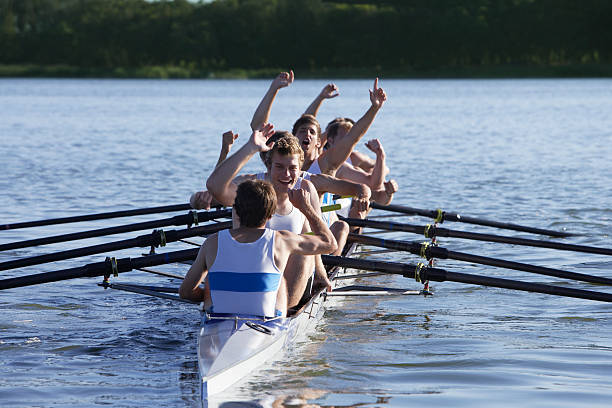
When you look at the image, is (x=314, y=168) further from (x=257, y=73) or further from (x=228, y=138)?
(x=257, y=73)

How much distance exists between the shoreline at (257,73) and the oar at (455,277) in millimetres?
78093

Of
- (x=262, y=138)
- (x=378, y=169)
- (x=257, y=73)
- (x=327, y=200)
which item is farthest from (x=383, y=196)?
(x=257, y=73)

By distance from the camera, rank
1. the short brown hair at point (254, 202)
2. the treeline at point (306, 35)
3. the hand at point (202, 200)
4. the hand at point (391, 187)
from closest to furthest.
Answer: the short brown hair at point (254, 202), the hand at point (202, 200), the hand at point (391, 187), the treeline at point (306, 35)

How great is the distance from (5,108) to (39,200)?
91.3 ft

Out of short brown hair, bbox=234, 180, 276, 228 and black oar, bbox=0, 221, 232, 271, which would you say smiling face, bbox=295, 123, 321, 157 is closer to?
black oar, bbox=0, 221, 232, 271

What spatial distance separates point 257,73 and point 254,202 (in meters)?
84.9

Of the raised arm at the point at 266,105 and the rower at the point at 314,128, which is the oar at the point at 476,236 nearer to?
the rower at the point at 314,128

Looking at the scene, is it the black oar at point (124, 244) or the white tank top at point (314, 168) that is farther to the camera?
the white tank top at point (314, 168)

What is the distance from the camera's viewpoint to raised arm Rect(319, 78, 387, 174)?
841 cm

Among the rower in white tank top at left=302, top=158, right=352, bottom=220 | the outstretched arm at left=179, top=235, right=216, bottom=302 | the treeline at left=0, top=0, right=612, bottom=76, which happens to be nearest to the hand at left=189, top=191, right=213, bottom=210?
the rower in white tank top at left=302, top=158, right=352, bottom=220

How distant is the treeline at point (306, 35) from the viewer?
87.6m

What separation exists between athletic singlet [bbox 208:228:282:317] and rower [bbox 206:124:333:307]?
1.79 feet

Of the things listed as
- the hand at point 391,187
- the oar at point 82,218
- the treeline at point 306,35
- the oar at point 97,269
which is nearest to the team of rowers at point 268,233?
the oar at point 97,269

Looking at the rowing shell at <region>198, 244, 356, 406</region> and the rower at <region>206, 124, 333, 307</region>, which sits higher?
the rower at <region>206, 124, 333, 307</region>
